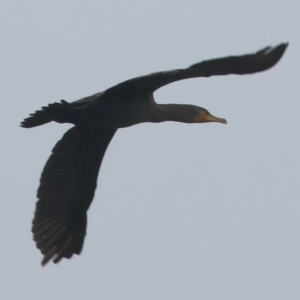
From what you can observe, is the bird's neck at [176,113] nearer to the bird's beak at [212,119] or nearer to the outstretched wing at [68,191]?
the bird's beak at [212,119]

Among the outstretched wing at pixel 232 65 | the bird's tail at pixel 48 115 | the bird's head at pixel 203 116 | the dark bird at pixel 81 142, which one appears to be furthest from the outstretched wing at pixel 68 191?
the outstretched wing at pixel 232 65

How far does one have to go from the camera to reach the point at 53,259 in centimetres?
1027

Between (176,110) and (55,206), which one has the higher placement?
(176,110)

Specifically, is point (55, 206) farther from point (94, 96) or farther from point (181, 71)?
point (181, 71)

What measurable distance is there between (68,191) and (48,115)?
1475 millimetres

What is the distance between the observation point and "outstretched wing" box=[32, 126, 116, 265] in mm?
10352

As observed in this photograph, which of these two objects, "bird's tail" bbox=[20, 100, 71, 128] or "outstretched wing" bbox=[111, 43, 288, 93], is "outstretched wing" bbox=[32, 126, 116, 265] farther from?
"outstretched wing" bbox=[111, 43, 288, 93]

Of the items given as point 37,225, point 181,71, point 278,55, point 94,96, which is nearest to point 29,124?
point 94,96

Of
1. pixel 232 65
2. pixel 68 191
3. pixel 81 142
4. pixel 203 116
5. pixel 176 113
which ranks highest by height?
pixel 203 116

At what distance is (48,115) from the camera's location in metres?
9.37

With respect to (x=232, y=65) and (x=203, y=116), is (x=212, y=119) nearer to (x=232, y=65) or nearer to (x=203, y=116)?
(x=203, y=116)

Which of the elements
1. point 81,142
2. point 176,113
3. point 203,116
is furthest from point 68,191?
point 203,116

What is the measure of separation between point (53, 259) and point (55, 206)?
62cm

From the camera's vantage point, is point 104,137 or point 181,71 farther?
point 104,137
